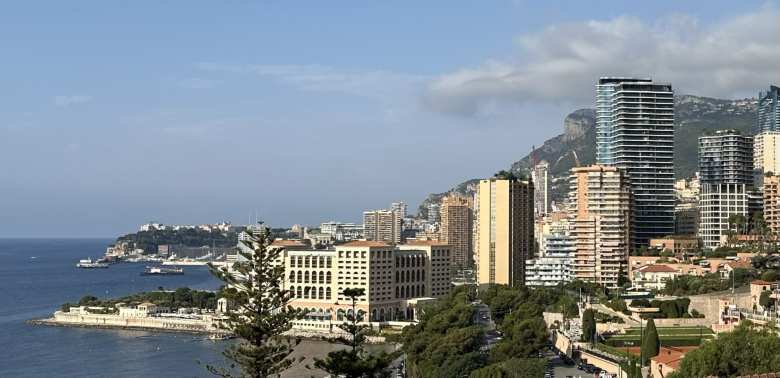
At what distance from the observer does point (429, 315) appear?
49.2 metres

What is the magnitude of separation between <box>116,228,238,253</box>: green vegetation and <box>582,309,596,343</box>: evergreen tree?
456 ft

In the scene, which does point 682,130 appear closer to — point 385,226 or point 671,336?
point 385,226

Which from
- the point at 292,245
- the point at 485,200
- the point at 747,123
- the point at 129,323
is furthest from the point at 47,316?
the point at 747,123

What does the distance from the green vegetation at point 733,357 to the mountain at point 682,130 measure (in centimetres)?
8739

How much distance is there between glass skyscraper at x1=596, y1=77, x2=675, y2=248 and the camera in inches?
2689

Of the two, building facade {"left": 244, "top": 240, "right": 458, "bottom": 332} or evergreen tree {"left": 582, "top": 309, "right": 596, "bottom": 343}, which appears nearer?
evergreen tree {"left": 582, "top": 309, "right": 596, "bottom": 343}

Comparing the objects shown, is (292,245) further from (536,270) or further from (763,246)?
(763,246)

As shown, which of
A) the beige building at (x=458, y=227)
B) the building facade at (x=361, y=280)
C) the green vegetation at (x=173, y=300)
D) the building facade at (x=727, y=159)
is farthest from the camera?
the beige building at (x=458, y=227)

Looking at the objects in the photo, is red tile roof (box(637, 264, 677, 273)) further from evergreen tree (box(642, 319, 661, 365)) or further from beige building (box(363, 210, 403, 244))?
beige building (box(363, 210, 403, 244))

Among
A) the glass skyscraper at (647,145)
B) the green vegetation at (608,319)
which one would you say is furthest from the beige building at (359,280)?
the green vegetation at (608,319)

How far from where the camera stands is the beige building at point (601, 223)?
204 ft

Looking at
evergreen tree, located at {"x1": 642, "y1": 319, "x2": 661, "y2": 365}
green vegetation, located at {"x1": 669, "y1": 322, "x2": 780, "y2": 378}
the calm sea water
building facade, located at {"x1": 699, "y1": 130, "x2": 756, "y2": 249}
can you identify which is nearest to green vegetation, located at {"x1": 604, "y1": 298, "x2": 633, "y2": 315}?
evergreen tree, located at {"x1": 642, "y1": 319, "x2": 661, "y2": 365}

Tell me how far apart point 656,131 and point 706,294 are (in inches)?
1095

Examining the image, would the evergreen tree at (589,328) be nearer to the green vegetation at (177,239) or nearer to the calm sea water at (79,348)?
the calm sea water at (79,348)
